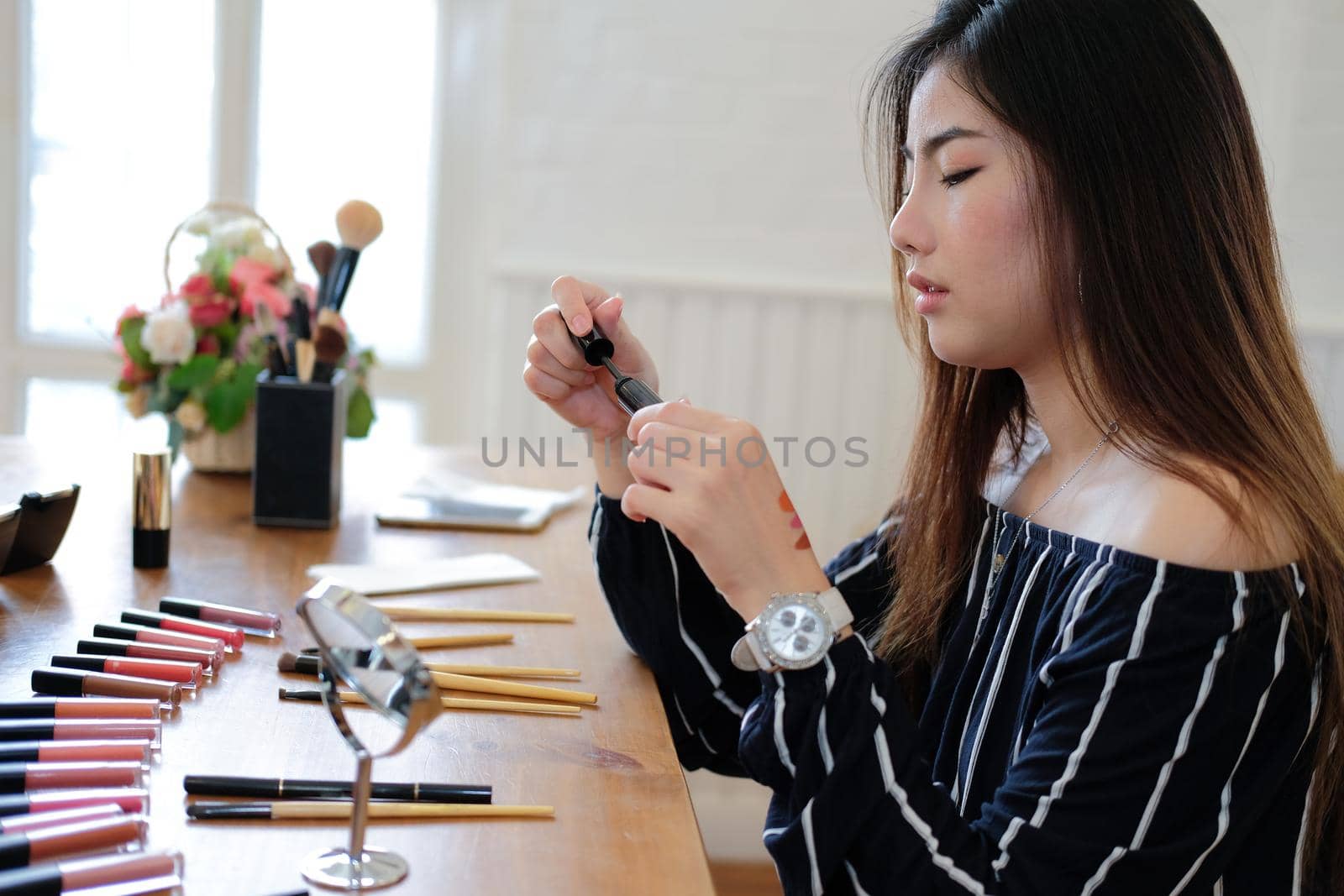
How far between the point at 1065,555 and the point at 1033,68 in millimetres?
343

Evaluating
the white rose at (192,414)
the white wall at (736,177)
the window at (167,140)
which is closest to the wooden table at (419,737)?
the white rose at (192,414)

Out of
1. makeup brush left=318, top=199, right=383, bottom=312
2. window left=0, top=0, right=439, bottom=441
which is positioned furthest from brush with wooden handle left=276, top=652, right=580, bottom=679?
window left=0, top=0, right=439, bottom=441

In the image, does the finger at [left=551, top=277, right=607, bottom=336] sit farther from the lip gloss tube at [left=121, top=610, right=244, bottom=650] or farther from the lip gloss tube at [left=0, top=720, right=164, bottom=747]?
the lip gloss tube at [left=0, top=720, right=164, bottom=747]

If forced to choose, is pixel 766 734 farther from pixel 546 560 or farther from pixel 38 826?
pixel 546 560

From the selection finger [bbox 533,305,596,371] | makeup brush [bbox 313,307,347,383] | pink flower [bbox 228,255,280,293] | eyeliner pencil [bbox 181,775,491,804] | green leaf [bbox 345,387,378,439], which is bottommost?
eyeliner pencil [bbox 181,775,491,804]

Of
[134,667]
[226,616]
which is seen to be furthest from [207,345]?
[134,667]

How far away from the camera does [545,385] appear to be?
1.14 meters

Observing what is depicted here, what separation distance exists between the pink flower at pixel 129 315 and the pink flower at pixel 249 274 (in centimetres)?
12

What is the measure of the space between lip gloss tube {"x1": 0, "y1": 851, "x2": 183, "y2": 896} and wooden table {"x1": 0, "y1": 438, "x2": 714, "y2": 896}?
2 cm

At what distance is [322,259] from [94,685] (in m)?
0.77

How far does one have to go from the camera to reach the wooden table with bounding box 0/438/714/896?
0.67 metres

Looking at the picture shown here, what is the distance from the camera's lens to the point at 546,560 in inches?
52.0

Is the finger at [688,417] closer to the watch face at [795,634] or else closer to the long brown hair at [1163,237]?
the watch face at [795,634]

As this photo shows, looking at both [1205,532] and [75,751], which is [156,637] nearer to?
[75,751]
